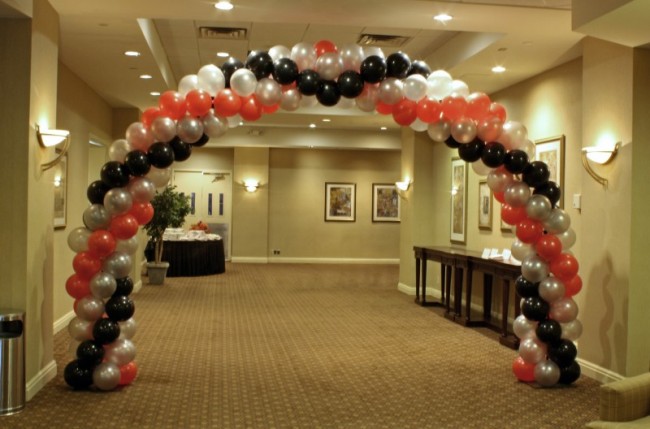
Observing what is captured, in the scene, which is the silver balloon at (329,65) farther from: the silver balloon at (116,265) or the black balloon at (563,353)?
the black balloon at (563,353)

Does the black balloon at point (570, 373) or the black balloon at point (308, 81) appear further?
the black balloon at point (570, 373)

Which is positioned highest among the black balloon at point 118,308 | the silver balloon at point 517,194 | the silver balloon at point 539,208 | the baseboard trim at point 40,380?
the silver balloon at point 517,194

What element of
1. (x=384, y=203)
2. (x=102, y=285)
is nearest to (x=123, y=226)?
(x=102, y=285)

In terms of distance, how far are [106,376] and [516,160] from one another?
393 cm

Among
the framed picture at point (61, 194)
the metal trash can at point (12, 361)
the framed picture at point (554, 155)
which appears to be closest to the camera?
the metal trash can at point (12, 361)

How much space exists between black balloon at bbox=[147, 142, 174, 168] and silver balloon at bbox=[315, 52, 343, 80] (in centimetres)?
145

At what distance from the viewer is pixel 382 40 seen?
8414 mm

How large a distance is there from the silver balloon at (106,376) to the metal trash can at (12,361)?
0.64m

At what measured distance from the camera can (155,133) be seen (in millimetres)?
5684

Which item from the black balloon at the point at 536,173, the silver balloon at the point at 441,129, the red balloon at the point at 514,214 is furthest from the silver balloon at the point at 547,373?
the silver balloon at the point at 441,129

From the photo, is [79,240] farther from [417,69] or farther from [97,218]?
[417,69]

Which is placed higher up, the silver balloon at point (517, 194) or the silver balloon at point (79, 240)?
the silver balloon at point (517, 194)

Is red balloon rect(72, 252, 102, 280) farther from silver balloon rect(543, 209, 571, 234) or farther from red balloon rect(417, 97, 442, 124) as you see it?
silver balloon rect(543, 209, 571, 234)

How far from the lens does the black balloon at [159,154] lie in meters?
5.64
